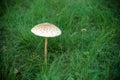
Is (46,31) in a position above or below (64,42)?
above

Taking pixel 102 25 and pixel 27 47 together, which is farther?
pixel 102 25

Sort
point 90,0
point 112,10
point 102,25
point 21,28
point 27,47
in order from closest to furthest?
point 27,47 < point 21,28 < point 102,25 < point 112,10 < point 90,0

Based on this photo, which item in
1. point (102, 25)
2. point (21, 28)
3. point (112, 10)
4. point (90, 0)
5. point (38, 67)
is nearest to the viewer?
point (38, 67)

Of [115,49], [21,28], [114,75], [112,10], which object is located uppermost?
[112,10]

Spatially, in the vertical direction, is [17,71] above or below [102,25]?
below

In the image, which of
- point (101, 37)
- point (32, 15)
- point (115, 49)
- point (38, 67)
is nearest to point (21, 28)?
point (32, 15)

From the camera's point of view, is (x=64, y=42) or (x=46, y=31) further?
(x=64, y=42)

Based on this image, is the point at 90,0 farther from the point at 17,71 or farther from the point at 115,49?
the point at 17,71
